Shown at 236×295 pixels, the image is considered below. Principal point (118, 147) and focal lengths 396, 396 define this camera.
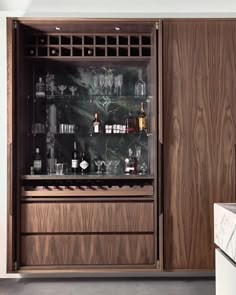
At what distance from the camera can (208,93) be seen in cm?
341

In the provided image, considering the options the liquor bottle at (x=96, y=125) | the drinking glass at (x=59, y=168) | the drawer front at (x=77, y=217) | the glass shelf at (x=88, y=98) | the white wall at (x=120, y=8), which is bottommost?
the drawer front at (x=77, y=217)

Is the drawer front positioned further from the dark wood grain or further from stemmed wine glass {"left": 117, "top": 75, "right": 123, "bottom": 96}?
stemmed wine glass {"left": 117, "top": 75, "right": 123, "bottom": 96}

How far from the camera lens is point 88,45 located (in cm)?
360

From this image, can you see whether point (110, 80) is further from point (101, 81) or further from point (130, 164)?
point (130, 164)

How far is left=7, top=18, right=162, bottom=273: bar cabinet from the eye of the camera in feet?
11.1

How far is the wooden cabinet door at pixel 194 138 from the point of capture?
340cm

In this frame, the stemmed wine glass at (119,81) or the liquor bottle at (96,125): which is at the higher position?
the stemmed wine glass at (119,81)

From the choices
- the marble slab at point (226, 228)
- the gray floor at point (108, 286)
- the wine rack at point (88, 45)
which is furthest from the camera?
the wine rack at point (88, 45)

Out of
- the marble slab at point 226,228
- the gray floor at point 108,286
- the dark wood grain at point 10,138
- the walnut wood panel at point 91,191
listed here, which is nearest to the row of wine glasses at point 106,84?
the dark wood grain at point 10,138

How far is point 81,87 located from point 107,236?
1.48 meters

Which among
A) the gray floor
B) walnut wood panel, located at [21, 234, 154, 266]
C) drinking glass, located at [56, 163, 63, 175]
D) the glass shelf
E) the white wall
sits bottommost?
the gray floor

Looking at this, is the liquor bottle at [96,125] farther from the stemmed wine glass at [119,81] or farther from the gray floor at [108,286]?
the gray floor at [108,286]

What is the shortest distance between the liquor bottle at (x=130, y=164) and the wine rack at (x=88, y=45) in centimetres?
97

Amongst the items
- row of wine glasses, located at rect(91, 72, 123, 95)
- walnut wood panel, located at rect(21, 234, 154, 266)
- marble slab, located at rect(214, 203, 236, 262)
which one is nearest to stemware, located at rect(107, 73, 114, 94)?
row of wine glasses, located at rect(91, 72, 123, 95)
